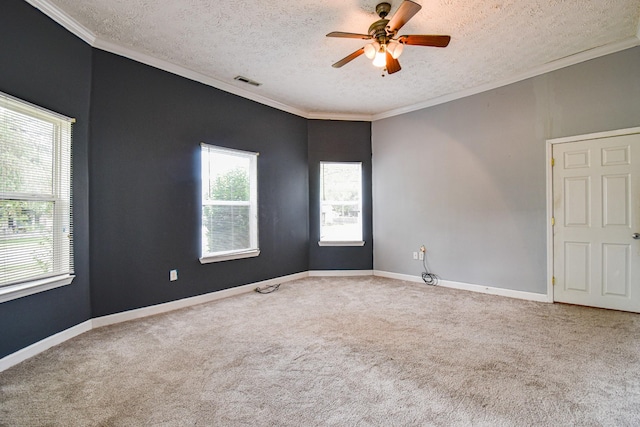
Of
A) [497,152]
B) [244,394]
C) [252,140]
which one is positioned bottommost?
[244,394]

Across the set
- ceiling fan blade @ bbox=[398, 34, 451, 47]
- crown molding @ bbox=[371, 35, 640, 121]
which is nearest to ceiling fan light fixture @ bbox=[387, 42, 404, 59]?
ceiling fan blade @ bbox=[398, 34, 451, 47]

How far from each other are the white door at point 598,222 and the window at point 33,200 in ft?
17.4

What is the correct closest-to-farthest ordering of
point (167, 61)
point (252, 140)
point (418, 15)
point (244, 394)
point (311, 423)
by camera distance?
point (311, 423) → point (244, 394) → point (418, 15) → point (167, 61) → point (252, 140)

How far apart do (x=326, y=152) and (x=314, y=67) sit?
1.86 metres

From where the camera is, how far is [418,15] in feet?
8.98

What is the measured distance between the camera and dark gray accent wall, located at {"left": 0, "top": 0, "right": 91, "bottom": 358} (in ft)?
7.60

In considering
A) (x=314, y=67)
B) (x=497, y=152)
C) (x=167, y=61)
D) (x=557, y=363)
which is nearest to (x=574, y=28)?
(x=497, y=152)

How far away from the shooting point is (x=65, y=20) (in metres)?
2.73

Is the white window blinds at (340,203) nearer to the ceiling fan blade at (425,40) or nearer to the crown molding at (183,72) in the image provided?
the crown molding at (183,72)

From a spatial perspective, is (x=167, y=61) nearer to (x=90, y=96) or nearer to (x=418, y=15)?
(x=90, y=96)

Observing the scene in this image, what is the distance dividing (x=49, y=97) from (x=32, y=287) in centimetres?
161

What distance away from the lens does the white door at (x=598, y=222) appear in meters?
3.30

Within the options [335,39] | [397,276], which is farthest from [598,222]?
[335,39]

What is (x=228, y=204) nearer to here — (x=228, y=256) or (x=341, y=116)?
(x=228, y=256)
